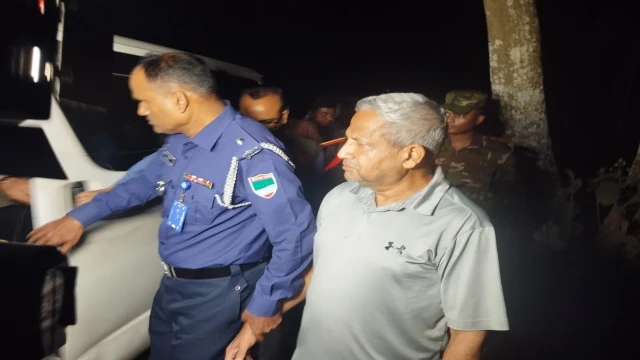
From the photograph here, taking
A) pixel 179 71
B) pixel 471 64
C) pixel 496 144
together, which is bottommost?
pixel 496 144

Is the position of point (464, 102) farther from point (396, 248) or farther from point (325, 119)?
point (396, 248)

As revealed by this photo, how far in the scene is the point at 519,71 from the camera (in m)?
4.11

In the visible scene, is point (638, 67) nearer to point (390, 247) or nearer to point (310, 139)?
point (310, 139)

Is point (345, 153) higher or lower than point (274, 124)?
lower

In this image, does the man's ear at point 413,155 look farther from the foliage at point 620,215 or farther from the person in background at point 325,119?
the foliage at point 620,215

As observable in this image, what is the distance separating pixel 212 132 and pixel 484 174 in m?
2.22

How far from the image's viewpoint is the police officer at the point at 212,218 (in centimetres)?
178

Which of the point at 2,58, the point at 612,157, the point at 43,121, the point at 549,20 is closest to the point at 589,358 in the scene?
the point at 43,121

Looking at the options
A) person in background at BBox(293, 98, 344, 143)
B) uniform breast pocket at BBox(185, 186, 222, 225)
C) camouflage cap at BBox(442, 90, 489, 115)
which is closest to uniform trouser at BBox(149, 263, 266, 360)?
uniform breast pocket at BBox(185, 186, 222, 225)

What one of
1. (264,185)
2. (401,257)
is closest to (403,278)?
(401,257)

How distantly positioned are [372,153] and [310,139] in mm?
2639

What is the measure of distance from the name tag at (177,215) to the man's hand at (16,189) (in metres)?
0.83

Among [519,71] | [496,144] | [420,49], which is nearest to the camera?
[496,144]

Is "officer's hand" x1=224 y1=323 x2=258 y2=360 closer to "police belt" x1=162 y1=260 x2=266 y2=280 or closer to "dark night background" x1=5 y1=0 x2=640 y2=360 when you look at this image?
"police belt" x1=162 y1=260 x2=266 y2=280
